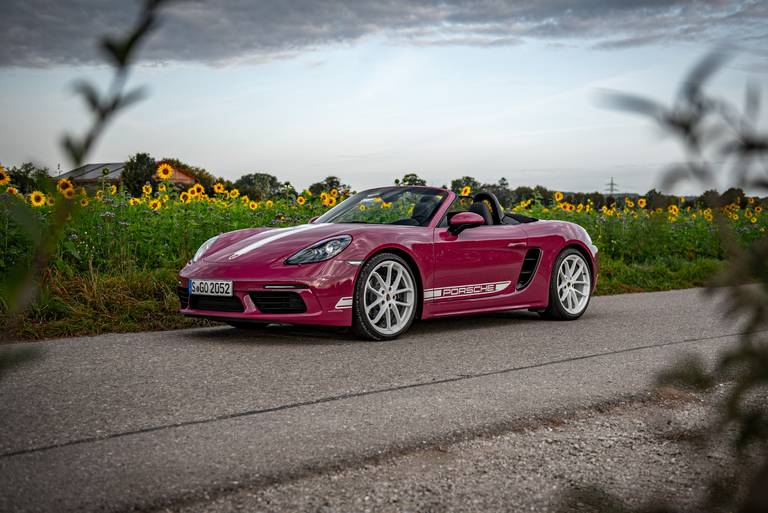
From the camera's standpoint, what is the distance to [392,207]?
750 centimetres

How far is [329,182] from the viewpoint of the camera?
11461 mm

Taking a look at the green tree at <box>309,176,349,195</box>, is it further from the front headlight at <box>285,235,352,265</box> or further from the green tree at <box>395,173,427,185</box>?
the front headlight at <box>285,235,352,265</box>

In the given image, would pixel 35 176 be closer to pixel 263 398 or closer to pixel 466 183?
pixel 263 398

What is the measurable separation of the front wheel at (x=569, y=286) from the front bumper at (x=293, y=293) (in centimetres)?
247

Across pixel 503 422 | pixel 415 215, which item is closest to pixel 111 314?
pixel 415 215

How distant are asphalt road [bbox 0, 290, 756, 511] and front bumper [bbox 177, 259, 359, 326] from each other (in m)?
0.23

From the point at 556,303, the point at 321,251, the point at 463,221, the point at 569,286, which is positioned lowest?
the point at 556,303

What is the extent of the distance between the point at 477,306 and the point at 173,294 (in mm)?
2840

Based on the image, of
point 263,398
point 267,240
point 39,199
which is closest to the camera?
point 39,199

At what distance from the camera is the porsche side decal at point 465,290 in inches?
263

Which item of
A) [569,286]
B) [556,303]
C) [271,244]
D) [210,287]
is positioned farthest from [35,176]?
[569,286]

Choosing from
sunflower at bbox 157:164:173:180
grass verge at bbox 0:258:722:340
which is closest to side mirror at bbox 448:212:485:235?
grass verge at bbox 0:258:722:340

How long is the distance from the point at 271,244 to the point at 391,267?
955 mm

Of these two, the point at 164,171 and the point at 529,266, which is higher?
the point at 164,171
